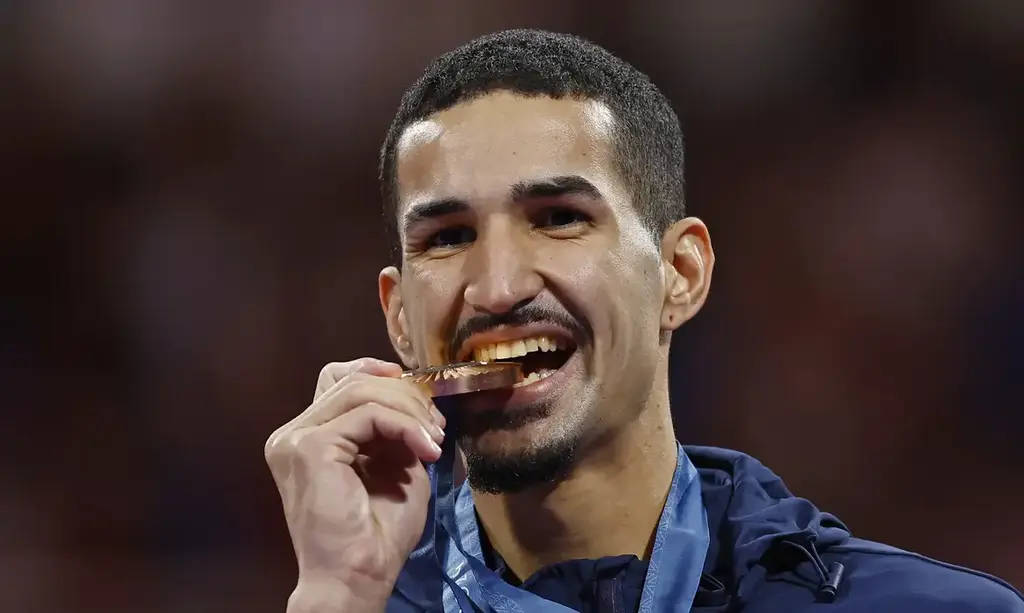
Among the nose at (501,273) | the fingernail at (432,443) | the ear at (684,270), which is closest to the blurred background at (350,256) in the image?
the ear at (684,270)

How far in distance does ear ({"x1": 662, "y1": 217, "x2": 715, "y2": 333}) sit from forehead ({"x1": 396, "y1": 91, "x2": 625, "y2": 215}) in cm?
21

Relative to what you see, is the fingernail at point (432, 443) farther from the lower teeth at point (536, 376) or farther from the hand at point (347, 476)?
the lower teeth at point (536, 376)

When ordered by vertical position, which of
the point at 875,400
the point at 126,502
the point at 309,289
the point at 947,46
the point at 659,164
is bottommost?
the point at 126,502

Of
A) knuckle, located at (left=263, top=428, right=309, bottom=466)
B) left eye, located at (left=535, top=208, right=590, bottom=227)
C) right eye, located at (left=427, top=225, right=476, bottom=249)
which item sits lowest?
knuckle, located at (left=263, top=428, right=309, bottom=466)

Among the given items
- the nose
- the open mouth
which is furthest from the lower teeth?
the nose

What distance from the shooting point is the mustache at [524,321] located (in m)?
1.77

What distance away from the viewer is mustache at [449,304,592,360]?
1.77 meters

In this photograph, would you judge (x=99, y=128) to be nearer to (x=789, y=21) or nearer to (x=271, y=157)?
(x=271, y=157)

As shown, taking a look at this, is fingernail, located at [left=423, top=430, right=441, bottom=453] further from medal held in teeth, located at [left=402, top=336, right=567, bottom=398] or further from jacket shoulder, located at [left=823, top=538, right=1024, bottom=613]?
jacket shoulder, located at [left=823, top=538, right=1024, bottom=613]

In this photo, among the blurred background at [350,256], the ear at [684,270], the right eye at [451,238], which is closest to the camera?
the right eye at [451,238]

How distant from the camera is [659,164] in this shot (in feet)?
6.84

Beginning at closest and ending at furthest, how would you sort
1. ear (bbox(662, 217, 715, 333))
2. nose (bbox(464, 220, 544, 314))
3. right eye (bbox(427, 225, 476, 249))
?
nose (bbox(464, 220, 544, 314)) → right eye (bbox(427, 225, 476, 249)) → ear (bbox(662, 217, 715, 333))

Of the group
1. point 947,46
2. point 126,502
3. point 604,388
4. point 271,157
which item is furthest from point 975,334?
point 126,502

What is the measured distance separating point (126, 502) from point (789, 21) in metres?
2.56
